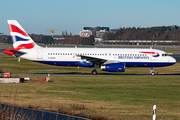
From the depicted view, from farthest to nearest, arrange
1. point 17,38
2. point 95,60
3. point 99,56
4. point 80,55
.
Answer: point 17,38 → point 99,56 → point 95,60 → point 80,55

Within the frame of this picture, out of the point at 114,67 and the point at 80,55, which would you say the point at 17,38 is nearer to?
the point at 80,55

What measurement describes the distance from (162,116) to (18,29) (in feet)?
107

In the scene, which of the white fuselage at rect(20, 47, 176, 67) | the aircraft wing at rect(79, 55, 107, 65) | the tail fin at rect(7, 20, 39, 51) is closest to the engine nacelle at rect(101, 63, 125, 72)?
the aircraft wing at rect(79, 55, 107, 65)

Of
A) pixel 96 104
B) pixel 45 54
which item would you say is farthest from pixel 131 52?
pixel 96 104

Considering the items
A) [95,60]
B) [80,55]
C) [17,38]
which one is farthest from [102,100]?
[17,38]

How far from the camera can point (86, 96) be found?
85.1ft

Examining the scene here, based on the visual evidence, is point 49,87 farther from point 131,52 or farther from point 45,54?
point 131,52

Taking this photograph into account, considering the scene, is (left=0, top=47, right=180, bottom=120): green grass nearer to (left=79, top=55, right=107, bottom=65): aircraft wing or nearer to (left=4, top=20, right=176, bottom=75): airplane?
(left=79, top=55, right=107, bottom=65): aircraft wing

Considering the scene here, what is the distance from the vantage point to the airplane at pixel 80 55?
44000 millimetres

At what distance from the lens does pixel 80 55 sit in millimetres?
43000

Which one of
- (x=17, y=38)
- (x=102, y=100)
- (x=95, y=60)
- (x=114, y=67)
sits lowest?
(x=102, y=100)

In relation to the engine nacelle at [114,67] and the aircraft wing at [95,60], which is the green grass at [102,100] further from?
the aircraft wing at [95,60]

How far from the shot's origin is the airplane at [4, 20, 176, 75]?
44000 mm

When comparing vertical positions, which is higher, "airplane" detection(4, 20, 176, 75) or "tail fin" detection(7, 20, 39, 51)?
"tail fin" detection(7, 20, 39, 51)
